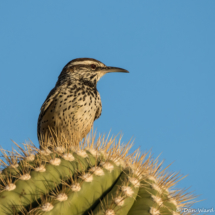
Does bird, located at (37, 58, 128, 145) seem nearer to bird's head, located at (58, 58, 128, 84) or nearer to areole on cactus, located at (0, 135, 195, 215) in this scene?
bird's head, located at (58, 58, 128, 84)

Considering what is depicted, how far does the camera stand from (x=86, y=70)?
4816 mm

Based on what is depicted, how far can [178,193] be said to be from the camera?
2.30m

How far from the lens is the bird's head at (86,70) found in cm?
477

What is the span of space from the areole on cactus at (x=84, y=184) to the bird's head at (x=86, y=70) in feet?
8.05

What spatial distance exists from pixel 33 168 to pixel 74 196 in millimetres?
347

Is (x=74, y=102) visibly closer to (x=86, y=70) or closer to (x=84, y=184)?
(x=86, y=70)

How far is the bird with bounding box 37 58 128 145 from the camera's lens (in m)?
4.07

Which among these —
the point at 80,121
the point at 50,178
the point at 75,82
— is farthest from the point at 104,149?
the point at 75,82

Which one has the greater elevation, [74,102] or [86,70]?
[86,70]

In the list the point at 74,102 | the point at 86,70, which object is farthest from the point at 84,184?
the point at 86,70

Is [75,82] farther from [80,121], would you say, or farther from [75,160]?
[75,160]

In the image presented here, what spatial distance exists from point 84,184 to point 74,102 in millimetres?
2229

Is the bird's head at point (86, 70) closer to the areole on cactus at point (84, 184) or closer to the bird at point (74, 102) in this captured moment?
the bird at point (74, 102)

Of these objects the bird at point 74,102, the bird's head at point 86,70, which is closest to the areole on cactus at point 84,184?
the bird at point 74,102
